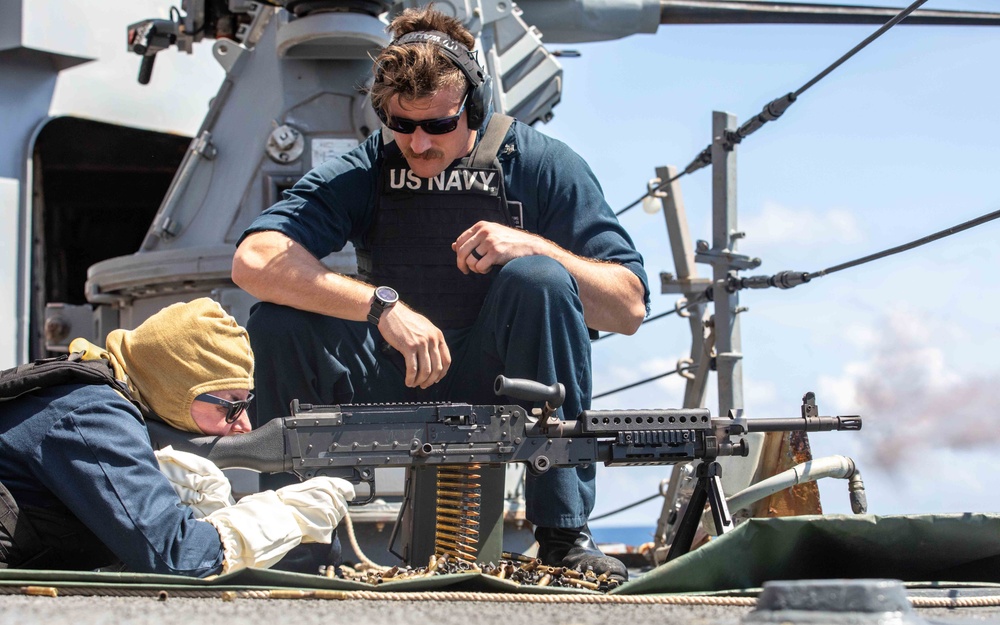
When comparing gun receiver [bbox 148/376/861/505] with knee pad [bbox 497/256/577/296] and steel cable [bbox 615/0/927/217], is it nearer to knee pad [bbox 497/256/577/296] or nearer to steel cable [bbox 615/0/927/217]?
knee pad [bbox 497/256/577/296]

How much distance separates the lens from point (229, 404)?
2602 millimetres

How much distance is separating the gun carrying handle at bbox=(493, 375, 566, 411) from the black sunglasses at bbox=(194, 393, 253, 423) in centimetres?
55

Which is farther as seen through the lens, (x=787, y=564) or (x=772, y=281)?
(x=772, y=281)

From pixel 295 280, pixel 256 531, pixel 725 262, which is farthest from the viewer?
pixel 725 262

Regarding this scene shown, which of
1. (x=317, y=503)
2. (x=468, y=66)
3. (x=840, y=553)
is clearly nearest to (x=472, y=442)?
(x=317, y=503)

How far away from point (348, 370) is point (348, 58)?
7.80 ft

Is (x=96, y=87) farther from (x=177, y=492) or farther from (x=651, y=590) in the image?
(x=651, y=590)

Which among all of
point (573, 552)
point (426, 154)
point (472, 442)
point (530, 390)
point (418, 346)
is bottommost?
point (573, 552)

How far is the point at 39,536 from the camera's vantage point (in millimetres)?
2307

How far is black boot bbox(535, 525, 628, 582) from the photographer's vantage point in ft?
8.80

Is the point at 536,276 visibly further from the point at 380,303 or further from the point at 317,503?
the point at 317,503

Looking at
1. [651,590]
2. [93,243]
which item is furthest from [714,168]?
[93,243]

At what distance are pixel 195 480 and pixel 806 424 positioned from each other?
1353 millimetres

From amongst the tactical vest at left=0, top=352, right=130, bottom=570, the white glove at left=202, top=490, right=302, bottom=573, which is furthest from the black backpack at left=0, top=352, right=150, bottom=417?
the white glove at left=202, top=490, right=302, bottom=573
